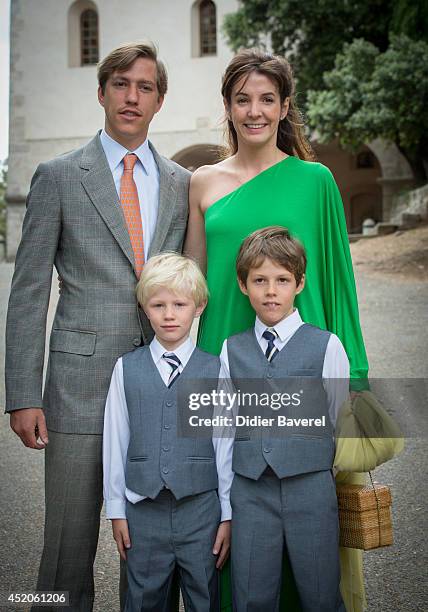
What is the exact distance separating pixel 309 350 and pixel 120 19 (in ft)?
70.2

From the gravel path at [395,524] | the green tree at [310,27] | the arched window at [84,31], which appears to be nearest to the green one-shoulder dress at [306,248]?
the gravel path at [395,524]

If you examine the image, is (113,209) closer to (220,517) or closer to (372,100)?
(220,517)

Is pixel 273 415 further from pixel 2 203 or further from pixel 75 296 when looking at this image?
pixel 2 203

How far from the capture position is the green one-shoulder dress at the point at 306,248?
107 inches

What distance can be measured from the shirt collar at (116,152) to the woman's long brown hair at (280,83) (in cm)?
36

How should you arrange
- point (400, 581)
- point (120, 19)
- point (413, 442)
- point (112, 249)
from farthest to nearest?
point (120, 19)
point (413, 442)
point (400, 581)
point (112, 249)

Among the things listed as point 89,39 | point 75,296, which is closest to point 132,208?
point 75,296

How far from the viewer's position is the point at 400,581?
3756mm

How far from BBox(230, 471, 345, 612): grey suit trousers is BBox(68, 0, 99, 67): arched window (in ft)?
71.5

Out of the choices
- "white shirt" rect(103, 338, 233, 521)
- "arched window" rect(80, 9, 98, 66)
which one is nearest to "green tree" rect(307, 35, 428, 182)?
"arched window" rect(80, 9, 98, 66)

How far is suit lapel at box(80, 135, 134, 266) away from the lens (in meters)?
2.71

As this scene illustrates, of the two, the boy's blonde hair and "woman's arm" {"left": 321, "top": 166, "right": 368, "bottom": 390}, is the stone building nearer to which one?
"woman's arm" {"left": 321, "top": 166, "right": 368, "bottom": 390}

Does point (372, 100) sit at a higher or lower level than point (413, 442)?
higher

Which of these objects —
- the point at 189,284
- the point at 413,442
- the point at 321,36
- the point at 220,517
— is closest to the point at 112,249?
the point at 189,284
